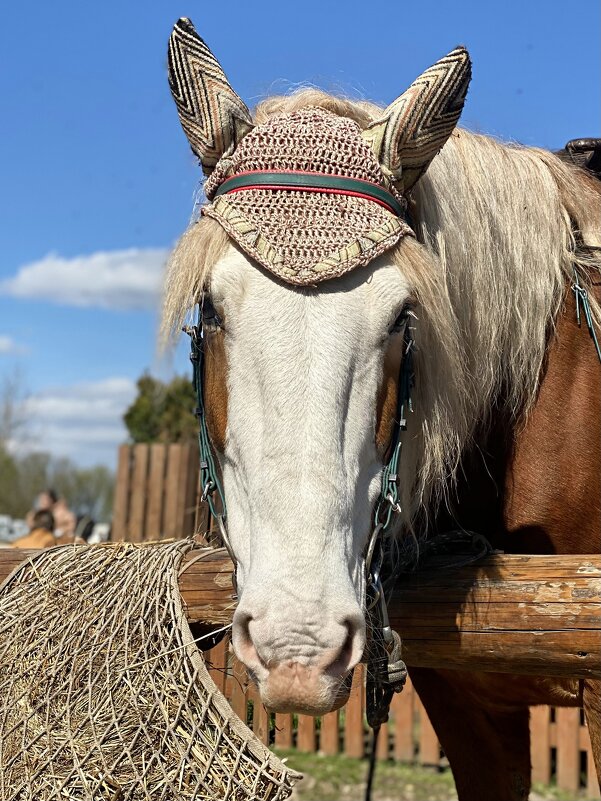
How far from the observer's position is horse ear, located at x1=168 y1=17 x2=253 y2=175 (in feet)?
7.91

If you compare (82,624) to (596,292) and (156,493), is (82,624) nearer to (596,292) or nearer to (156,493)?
(596,292)

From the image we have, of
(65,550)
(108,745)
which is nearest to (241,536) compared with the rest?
(108,745)

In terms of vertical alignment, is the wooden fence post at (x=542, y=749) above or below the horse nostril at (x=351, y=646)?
below

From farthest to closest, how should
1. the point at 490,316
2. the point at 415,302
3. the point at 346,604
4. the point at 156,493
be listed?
the point at 156,493
the point at 490,316
the point at 415,302
the point at 346,604

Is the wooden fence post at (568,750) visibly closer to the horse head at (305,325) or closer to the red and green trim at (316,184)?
the horse head at (305,325)

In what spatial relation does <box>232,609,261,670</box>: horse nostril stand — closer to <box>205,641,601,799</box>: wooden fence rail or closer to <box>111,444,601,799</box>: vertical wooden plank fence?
<box>111,444,601,799</box>: vertical wooden plank fence

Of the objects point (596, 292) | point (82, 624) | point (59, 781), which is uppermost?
point (596, 292)

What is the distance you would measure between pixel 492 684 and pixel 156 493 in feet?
19.0

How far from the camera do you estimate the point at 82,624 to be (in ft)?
7.97

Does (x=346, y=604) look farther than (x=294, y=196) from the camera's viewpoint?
No

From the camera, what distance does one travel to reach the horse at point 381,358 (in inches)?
74.6

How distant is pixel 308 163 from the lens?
228 centimetres

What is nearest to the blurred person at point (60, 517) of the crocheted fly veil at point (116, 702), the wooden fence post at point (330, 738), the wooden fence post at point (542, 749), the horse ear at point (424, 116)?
the wooden fence post at point (330, 738)

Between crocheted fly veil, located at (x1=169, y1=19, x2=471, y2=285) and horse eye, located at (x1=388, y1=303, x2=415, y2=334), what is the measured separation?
6.1 inches
